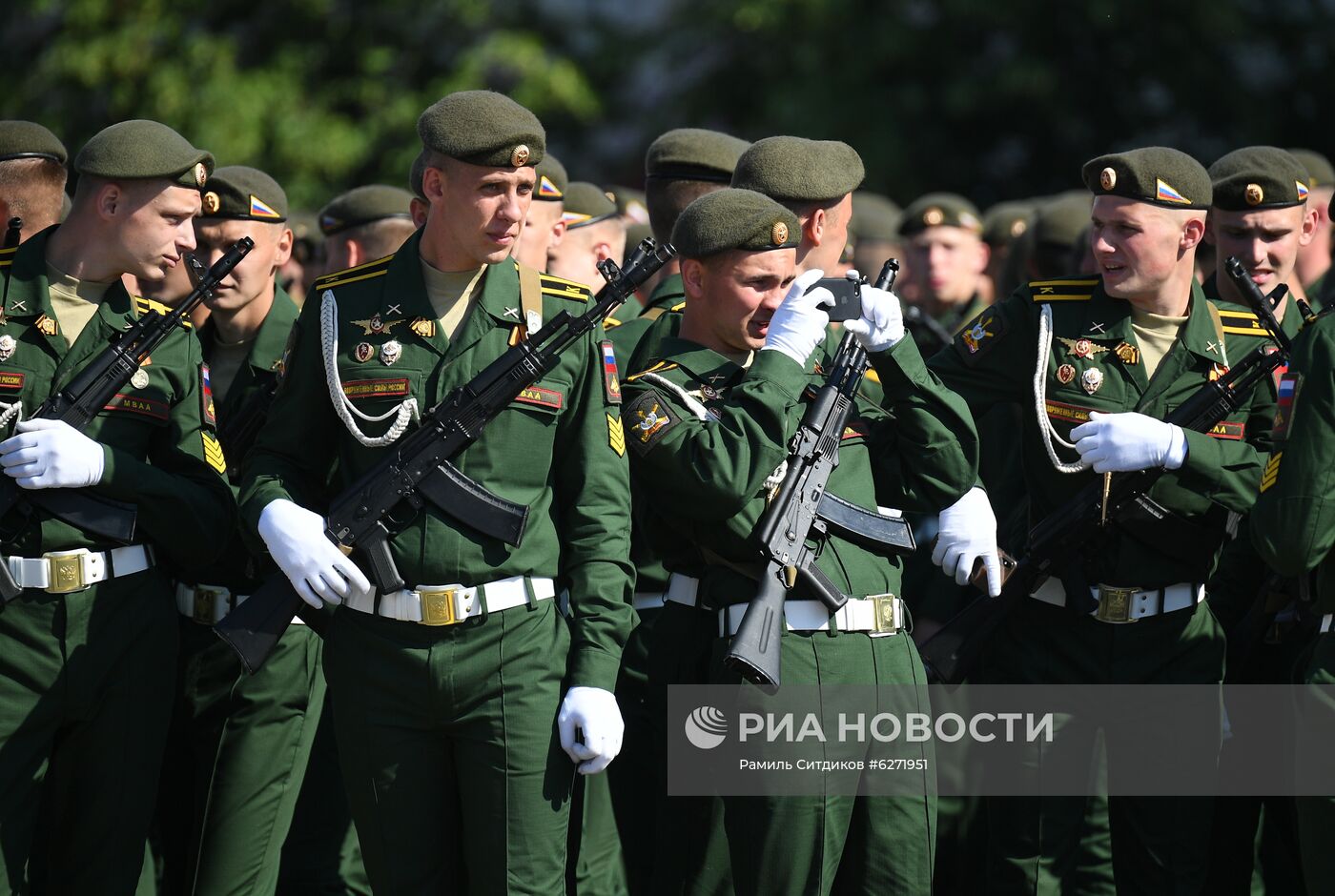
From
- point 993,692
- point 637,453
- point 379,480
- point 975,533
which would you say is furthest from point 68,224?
point 993,692

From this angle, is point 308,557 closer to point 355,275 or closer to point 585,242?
point 355,275

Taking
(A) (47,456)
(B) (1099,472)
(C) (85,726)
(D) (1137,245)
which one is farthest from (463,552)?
(D) (1137,245)

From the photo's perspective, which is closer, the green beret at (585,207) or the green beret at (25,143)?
the green beret at (25,143)

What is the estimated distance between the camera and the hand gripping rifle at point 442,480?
14.1ft

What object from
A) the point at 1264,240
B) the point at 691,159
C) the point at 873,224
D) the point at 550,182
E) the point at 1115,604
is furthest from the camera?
the point at 873,224

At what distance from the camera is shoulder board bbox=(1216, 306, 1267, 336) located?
18.1ft

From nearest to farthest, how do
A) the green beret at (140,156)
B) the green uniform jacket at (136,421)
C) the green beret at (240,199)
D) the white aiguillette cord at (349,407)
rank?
the white aiguillette cord at (349,407), the green uniform jacket at (136,421), the green beret at (140,156), the green beret at (240,199)

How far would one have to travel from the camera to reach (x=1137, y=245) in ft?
17.7

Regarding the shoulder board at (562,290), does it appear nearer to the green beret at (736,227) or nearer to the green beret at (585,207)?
the green beret at (736,227)

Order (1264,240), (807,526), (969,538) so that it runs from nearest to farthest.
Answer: (807,526) < (969,538) < (1264,240)

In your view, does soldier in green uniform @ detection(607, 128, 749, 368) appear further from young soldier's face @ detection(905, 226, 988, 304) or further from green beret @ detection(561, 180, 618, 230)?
young soldier's face @ detection(905, 226, 988, 304)

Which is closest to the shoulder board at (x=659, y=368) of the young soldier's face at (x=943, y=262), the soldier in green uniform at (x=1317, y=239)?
the soldier in green uniform at (x=1317, y=239)

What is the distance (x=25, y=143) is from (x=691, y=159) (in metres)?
2.25

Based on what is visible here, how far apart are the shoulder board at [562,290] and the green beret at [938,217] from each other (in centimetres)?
458
